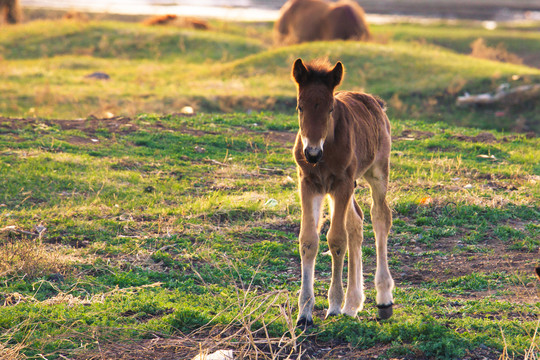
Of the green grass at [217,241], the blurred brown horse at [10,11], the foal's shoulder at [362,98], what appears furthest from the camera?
the blurred brown horse at [10,11]

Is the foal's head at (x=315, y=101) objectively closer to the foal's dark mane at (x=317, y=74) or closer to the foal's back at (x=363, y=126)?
the foal's dark mane at (x=317, y=74)

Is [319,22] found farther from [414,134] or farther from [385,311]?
[385,311]

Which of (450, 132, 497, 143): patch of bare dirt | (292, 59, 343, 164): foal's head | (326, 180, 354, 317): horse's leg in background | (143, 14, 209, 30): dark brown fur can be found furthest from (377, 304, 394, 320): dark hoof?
(143, 14, 209, 30): dark brown fur

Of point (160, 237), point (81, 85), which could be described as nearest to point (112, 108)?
point (81, 85)

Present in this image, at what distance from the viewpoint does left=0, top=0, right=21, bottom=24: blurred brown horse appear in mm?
28562

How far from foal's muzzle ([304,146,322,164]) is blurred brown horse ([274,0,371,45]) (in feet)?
67.1

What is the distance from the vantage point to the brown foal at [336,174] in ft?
16.0

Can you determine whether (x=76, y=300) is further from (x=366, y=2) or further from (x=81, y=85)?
(x=366, y=2)

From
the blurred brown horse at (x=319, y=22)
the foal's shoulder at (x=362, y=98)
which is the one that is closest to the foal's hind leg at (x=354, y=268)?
the foal's shoulder at (x=362, y=98)

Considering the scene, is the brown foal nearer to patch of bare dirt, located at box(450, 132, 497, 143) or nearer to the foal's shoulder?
the foal's shoulder

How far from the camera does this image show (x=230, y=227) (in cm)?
791

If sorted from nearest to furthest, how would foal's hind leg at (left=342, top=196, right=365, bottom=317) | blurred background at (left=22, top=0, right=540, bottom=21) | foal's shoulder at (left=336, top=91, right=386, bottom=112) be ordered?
1. foal's hind leg at (left=342, top=196, right=365, bottom=317)
2. foal's shoulder at (left=336, top=91, right=386, bottom=112)
3. blurred background at (left=22, top=0, right=540, bottom=21)

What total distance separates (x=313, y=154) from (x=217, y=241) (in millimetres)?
3156

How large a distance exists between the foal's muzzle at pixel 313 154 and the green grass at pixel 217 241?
962 millimetres
